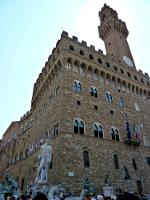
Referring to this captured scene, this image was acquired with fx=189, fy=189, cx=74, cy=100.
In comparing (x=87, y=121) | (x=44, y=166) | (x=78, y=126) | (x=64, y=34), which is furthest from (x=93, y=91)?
(x=44, y=166)

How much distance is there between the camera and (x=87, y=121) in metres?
17.9

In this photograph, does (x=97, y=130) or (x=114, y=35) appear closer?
(x=97, y=130)

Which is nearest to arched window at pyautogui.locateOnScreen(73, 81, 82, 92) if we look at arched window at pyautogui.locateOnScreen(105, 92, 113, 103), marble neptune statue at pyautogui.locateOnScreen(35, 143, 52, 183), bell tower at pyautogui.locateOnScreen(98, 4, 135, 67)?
arched window at pyautogui.locateOnScreen(105, 92, 113, 103)

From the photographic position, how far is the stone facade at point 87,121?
1554cm

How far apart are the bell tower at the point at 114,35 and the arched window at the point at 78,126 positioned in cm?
1345

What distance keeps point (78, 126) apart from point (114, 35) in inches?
765

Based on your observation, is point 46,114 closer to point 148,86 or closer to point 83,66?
point 83,66

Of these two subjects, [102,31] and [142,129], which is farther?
[102,31]

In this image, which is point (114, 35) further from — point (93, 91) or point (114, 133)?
point (114, 133)

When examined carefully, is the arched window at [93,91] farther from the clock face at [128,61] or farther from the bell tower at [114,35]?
the clock face at [128,61]

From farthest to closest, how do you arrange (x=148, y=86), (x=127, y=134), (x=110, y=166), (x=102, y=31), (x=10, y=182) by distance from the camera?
(x=102, y=31), (x=148, y=86), (x=127, y=134), (x=110, y=166), (x=10, y=182)

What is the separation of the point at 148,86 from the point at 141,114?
18.6ft

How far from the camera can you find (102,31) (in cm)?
3288

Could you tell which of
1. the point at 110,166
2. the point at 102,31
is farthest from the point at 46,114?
the point at 102,31
